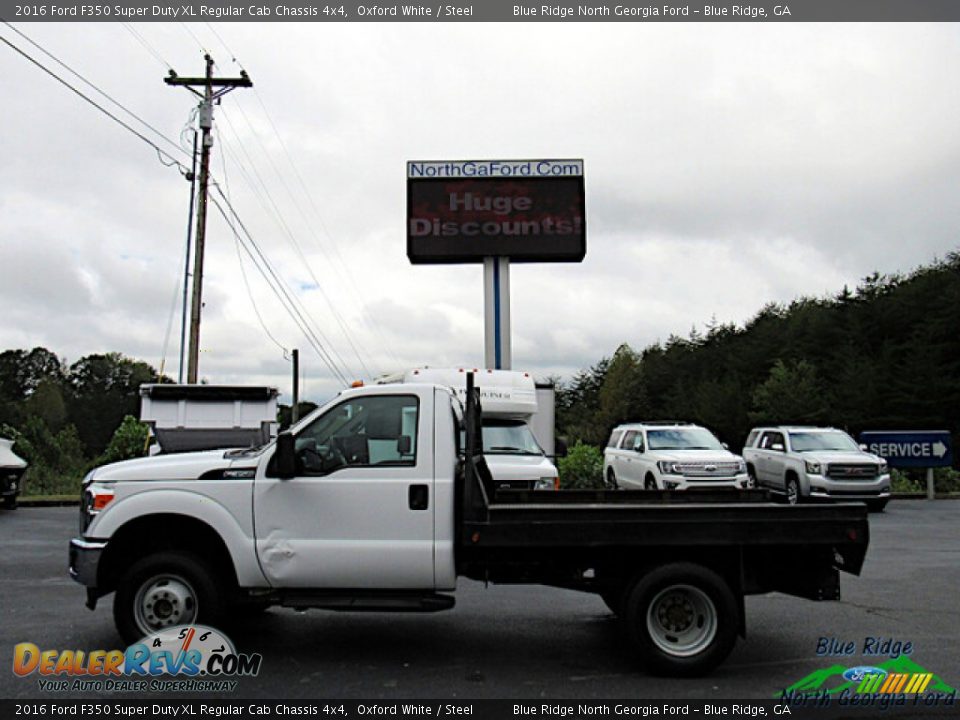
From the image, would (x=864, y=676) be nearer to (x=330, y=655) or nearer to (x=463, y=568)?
(x=463, y=568)

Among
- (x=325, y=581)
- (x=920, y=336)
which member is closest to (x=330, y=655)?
(x=325, y=581)

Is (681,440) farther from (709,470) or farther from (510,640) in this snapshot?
(510,640)

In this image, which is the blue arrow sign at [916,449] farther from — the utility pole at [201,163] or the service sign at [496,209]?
the utility pole at [201,163]

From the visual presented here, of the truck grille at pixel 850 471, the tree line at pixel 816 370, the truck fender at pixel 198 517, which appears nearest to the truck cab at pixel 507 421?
the truck fender at pixel 198 517

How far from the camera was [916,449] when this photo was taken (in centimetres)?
2166

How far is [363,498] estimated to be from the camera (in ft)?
21.8

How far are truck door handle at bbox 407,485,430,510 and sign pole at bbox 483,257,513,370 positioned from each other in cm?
1377

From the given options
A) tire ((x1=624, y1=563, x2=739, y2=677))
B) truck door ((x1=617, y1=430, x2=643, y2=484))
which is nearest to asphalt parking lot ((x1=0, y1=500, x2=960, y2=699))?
tire ((x1=624, y1=563, x2=739, y2=677))

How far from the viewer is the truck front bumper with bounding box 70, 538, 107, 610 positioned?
6.64 meters

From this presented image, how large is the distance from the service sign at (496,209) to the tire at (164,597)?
1354 cm

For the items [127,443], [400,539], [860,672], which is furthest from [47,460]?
[860,672]

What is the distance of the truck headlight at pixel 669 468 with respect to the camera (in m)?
16.9

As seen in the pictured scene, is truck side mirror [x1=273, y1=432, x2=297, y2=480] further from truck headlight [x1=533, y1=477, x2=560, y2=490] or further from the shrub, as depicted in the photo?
the shrub
